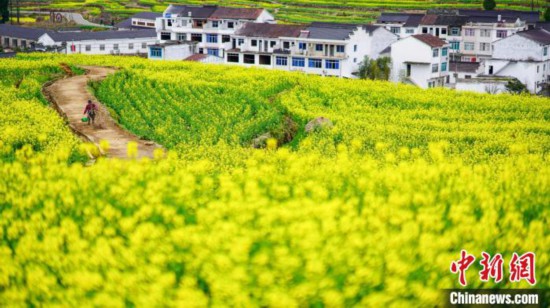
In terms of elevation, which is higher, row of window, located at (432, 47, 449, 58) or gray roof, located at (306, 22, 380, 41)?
gray roof, located at (306, 22, 380, 41)

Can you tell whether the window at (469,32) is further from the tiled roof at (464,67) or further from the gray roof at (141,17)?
the gray roof at (141,17)

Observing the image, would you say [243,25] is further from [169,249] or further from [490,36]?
[169,249]

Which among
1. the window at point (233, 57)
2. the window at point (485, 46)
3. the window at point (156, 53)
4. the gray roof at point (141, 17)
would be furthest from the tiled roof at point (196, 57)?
the window at point (485, 46)

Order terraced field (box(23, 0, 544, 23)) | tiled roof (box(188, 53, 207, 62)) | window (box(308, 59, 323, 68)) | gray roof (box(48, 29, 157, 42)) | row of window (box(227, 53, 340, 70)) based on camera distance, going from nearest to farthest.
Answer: row of window (box(227, 53, 340, 70)), window (box(308, 59, 323, 68)), tiled roof (box(188, 53, 207, 62)), gray roof (box(48, 29, 157, 42)), terraced field (box(23, 0, 544, 23))

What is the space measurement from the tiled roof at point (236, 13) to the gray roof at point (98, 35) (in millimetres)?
7549

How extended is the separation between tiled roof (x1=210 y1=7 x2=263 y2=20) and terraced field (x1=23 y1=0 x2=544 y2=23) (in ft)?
54.7

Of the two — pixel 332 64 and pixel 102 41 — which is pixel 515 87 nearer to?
pixel 332 64

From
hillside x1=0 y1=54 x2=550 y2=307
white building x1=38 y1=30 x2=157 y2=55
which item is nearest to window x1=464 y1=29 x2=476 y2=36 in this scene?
white building x1=38 y1=30 x2=157 y2=55

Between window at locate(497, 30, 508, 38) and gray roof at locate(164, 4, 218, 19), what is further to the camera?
gray roof at locate(164, 4, 218, 19)

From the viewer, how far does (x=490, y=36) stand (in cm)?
7425

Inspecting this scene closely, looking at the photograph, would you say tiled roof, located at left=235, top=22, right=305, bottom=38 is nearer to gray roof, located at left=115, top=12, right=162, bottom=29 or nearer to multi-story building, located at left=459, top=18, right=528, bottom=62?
multi-story building, located at left=459, top=18, right=528, bottom=62

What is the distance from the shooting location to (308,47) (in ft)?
204

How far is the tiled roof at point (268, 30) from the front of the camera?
64.0 meters

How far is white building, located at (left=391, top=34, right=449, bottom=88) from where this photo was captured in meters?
59.6
